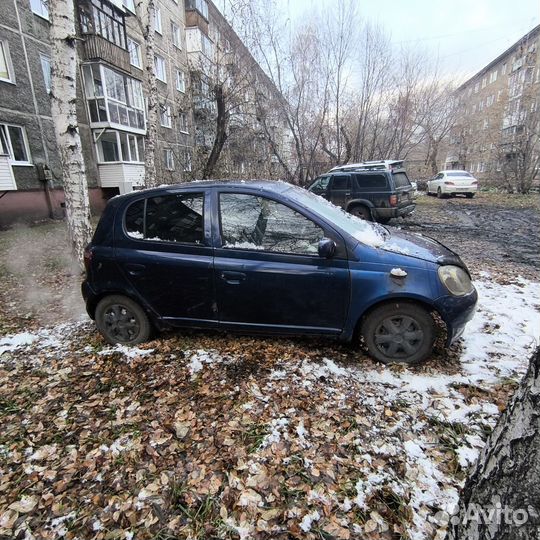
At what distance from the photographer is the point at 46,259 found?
26.5 feet

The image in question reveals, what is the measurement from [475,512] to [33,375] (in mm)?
3974

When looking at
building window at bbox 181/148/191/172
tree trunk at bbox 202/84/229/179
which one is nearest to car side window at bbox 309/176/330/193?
tree trunk at bbox 202/84/229/179

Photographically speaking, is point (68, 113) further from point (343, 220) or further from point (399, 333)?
point (399, 333)

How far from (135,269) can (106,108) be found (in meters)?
16.7

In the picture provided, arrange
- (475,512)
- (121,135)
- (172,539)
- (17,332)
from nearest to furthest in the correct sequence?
1. (475,512)
2. (172,539)
3. (17,332)
4. (121,135)

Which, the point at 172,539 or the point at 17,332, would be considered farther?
the point at 17,332

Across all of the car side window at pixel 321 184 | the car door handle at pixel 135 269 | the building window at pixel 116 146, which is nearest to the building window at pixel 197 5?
the building window at pixel 116 146

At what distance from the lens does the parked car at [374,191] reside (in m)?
10.4

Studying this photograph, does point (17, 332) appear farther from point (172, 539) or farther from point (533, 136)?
point (533, 136)

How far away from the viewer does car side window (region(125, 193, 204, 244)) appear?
3373mm

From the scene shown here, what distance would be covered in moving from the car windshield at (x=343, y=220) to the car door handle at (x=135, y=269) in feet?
5.85

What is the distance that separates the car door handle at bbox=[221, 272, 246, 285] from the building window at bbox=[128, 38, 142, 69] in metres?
21.9

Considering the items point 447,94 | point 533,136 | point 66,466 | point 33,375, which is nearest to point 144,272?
point 33,375

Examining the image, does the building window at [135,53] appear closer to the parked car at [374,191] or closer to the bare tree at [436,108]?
the parked car at [374,191]
